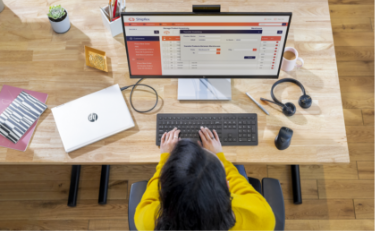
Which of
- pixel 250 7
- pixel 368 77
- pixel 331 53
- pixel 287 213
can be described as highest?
pixel 250 7

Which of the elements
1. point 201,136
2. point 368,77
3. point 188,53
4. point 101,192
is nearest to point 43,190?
point 101,192

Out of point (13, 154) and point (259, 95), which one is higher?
point (259, 95)

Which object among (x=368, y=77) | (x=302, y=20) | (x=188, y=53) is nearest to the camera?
(x=188, y=53)

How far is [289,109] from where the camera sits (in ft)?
4.56

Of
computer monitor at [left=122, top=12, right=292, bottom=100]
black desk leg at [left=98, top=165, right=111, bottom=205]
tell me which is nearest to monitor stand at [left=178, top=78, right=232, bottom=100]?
computer monitor at [left=122, top=12, right=292, bottom=100]

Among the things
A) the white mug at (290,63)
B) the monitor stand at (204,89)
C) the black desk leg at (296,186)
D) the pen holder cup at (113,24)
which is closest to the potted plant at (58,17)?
the pen holder cup at (113,24)

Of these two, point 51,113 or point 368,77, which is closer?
point 51,113

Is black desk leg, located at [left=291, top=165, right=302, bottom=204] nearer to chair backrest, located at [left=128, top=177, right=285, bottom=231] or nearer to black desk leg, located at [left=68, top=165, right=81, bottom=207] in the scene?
chair backrest, located at [left=128, top=177, right=285, bottom=231]

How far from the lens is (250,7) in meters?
1.64

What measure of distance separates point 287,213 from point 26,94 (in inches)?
66.9

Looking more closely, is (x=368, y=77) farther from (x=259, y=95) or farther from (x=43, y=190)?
(x=43, y=190)

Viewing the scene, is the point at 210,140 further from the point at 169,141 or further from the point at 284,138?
the point at 284,138

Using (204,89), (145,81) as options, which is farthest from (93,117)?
(204,89)

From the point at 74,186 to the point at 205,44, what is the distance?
135cm
